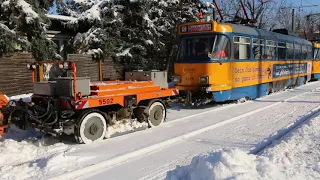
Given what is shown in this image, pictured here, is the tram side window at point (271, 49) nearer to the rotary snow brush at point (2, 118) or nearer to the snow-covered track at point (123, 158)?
the snow-covered track at point (123, 158)

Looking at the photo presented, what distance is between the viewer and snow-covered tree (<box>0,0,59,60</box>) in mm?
12258

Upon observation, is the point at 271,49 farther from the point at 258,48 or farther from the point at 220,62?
the point at 220,62

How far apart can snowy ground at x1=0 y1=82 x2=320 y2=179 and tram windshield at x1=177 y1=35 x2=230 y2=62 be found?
2.34m

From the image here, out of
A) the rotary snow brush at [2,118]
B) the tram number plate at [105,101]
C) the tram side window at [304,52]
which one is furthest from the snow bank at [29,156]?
the tram side window at [304,52]

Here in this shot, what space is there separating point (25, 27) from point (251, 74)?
9.00 meters

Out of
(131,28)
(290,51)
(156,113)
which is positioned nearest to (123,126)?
(156,113)

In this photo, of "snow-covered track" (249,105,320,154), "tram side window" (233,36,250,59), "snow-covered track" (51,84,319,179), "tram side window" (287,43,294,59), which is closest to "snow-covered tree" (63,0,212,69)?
"tram side window" (287,43,294,59)

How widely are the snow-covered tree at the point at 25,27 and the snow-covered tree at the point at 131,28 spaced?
2.47m

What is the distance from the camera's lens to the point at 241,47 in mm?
11984


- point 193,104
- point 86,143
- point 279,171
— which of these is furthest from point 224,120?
point 279,171

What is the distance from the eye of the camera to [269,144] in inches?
250

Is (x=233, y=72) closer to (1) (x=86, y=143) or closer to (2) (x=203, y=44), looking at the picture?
(2) (x=203, y=44)

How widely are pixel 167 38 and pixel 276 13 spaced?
24.9 meters

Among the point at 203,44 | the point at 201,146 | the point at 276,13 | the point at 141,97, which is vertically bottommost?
the point at 201,146
